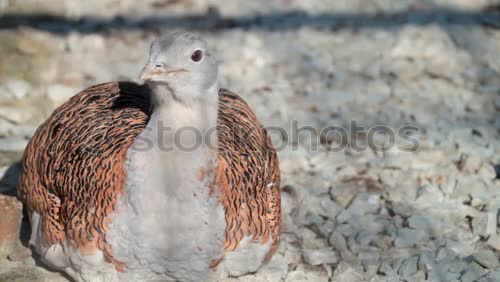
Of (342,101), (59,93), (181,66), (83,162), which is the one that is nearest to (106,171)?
(83,162)

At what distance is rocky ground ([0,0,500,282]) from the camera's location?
443cm

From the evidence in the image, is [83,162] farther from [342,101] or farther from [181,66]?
[342,101]

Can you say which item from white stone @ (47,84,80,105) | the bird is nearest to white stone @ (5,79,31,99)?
white stone @ (47,84,80,105)

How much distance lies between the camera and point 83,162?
3.84m

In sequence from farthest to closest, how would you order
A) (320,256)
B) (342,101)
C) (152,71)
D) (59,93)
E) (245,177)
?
(342,101) < (59,93) < (320,256) < (245,177) < (152,71)

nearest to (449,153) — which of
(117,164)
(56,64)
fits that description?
(117,164)

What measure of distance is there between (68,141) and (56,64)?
7.63 feet

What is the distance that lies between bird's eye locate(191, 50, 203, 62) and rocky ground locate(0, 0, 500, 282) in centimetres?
129

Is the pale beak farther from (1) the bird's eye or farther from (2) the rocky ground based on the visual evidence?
(2) the rocky ground

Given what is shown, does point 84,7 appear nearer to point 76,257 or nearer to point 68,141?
point 68,141

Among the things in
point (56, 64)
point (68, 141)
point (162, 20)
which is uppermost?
point (162, 20)

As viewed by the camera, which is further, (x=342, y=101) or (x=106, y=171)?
(x=342, y=101)

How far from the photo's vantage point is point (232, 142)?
4.07m

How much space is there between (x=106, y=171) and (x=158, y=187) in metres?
0.32
